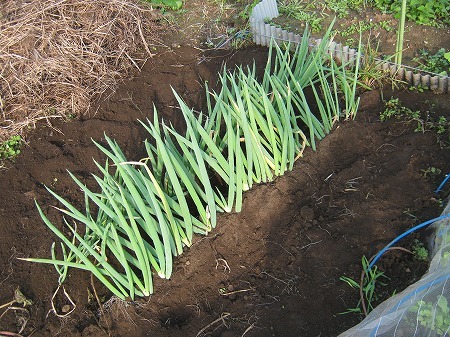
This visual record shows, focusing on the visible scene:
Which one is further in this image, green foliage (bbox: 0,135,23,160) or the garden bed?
green foliage (bbox: 0,135,23,160)

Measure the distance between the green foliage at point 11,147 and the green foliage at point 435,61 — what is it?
8.95ft

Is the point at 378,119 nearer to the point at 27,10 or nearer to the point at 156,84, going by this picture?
the point at 156,84

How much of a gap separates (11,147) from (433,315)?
2.75 metres

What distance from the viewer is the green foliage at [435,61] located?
135 inches

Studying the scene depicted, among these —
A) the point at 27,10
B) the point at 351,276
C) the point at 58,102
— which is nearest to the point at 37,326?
the point at 351,276

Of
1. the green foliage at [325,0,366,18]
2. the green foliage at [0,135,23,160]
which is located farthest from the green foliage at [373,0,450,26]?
the green foliage at [0,135,23,160]

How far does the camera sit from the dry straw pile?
11.9 ft

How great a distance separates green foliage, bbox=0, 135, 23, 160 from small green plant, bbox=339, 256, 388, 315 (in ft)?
7.35

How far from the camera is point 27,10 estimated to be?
3.85 meters

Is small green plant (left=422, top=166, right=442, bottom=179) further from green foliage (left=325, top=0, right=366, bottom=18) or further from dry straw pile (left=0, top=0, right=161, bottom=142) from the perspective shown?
dry straw pile (left=0, top=0, right=161, bottom=142)

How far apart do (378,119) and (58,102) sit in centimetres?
218

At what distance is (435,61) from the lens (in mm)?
3510

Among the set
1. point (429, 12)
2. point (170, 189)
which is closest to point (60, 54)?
point (170, 189)

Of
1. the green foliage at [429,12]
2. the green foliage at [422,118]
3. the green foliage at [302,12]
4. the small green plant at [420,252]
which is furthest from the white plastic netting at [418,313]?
the green foliage at [302,12]
